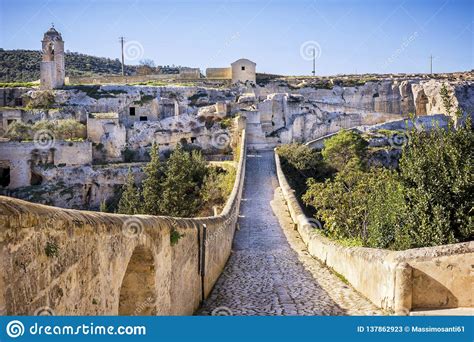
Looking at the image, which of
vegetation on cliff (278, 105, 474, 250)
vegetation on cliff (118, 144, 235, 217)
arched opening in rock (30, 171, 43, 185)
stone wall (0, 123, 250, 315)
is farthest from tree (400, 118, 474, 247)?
arched opening in rock (30, 171, 43, 185)

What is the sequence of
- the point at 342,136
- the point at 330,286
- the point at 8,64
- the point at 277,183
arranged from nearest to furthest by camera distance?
the point at 330,286, the point at 277,183, the point at 342,136, the point at 8,64

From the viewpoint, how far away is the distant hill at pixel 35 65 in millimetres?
70938

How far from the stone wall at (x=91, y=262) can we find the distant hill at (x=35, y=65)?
65.0 m

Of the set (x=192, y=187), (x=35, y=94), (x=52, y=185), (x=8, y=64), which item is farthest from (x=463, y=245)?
(x=8, y=64)

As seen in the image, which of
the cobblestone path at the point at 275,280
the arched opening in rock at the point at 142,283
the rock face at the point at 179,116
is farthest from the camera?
the rock face at the point at 179,116

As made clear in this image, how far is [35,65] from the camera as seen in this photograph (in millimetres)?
74500

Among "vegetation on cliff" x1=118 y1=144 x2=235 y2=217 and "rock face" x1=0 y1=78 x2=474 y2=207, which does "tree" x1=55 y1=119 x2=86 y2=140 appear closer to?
"rock face" x1=0 y1=78 x2=474 y2=207

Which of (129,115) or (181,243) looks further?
(129,115)

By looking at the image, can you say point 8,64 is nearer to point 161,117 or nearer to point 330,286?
point 161,117

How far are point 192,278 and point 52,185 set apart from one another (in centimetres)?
3096

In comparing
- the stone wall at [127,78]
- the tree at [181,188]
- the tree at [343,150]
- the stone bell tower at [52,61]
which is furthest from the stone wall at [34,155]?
the stone wall at [127,78]

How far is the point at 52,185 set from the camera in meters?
38.1

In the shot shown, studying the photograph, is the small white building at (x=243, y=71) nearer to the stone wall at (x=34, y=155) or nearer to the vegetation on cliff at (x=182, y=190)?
the stone wall at (x=34, y=155)

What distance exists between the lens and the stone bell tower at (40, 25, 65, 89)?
48500 millimetres
